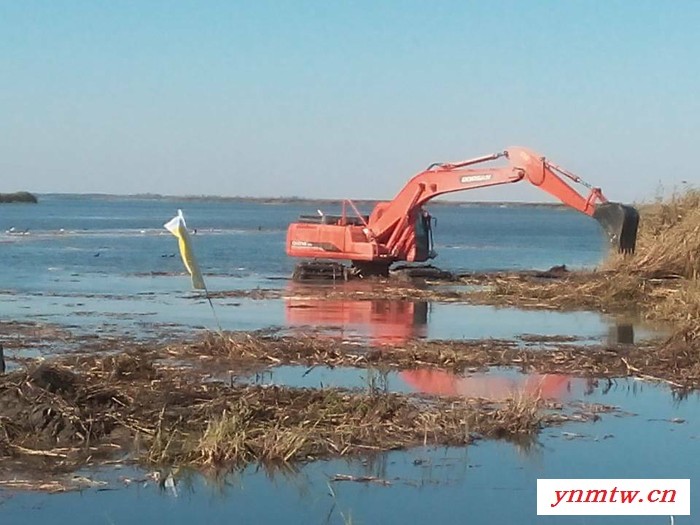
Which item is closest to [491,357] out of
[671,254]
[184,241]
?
[184,241]

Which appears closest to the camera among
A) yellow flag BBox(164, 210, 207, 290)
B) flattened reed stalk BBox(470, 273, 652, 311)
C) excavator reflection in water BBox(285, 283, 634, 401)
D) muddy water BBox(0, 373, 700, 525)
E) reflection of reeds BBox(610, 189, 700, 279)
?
muddy water BBox(0, 373, 700, 525)

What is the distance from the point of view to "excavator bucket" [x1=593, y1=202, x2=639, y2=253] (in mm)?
27141

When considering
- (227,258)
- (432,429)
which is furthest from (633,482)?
(227,258)

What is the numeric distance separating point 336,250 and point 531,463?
21706mm

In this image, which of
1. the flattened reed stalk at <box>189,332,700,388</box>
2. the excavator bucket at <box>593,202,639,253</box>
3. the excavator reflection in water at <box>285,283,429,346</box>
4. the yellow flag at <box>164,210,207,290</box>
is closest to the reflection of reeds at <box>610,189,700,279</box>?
the excavator bucket at <box>593,202,639,253</box>

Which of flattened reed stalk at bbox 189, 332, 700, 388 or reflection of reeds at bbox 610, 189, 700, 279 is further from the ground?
reflection of reeds at bbox 610, 189, 700, 279

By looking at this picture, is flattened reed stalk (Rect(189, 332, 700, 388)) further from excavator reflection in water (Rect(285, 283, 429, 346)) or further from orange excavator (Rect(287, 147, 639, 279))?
orange excavator (Rect(287, 147, 639, 279))

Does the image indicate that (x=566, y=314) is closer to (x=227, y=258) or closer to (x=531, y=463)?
(x=531, y=463)

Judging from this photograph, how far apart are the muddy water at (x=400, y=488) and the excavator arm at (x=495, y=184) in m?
16.8

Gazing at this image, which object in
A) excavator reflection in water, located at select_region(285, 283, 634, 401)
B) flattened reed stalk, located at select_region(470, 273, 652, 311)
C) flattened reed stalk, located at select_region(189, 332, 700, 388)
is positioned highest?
flattened reed stalk, located at select_region(470, 273, 652, 311)

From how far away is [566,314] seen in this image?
75.5 ft

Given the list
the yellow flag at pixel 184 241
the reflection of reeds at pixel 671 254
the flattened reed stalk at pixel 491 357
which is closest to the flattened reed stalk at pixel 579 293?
the reflection of reeds at pixel 671 254

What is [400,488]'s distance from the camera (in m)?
8.94

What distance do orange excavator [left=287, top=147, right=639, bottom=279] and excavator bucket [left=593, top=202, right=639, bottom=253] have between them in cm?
37
